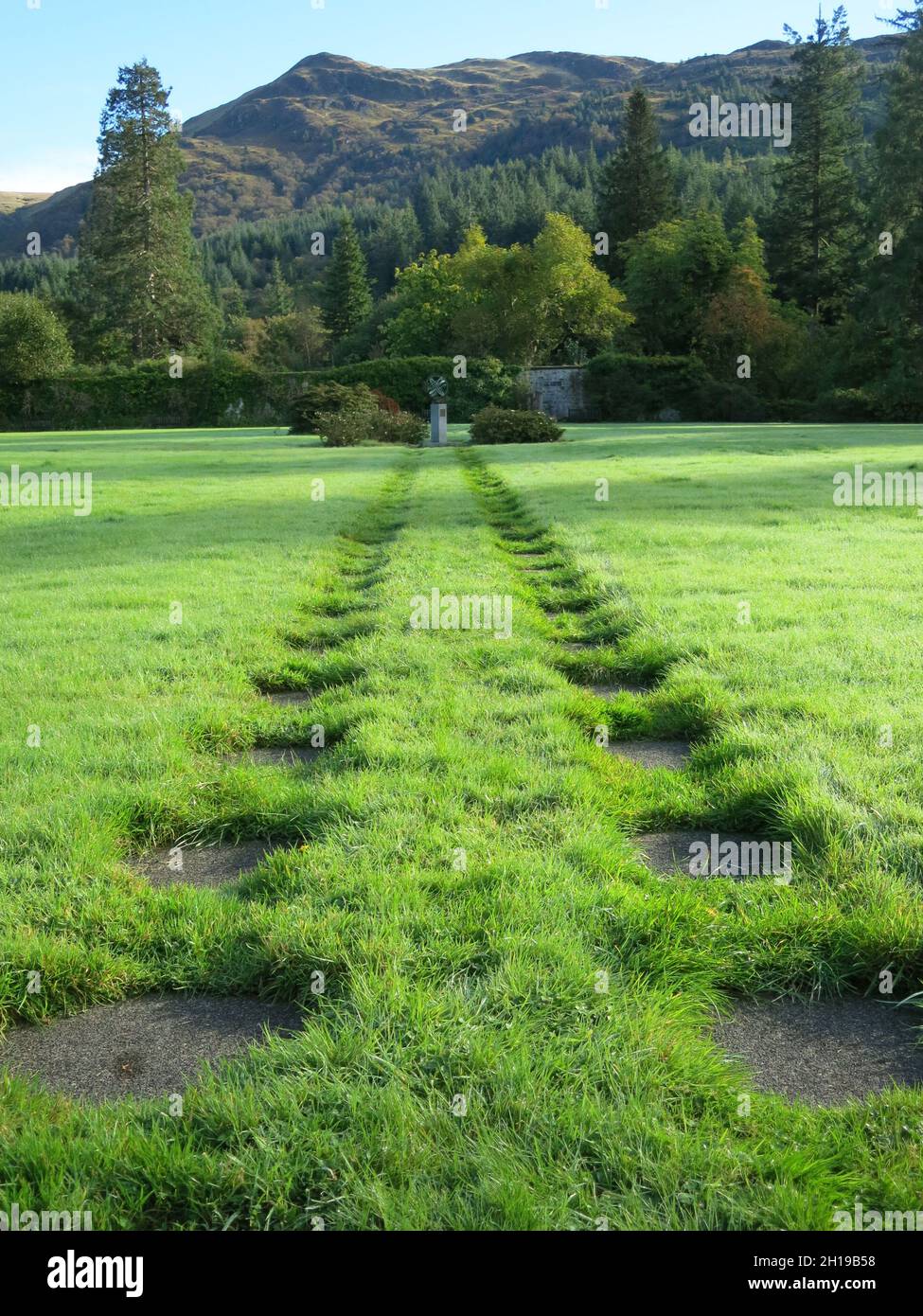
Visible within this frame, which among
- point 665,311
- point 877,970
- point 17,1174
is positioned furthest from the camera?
point 665,311

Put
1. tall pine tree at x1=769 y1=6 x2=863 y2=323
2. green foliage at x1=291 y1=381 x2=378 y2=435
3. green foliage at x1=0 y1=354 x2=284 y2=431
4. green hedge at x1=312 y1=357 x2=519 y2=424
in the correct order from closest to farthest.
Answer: green foliage at x1=291 y1=381 x2=378 y2=435 < green hedge at x1=312 y1=357 x2=519 y2=424 < green foliage at x1=0 y1=354 x2=284 y2=431 < tall pine tree at x1=769 y1=6 x2=863 y2=323

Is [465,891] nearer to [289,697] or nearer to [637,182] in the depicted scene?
[289,697]

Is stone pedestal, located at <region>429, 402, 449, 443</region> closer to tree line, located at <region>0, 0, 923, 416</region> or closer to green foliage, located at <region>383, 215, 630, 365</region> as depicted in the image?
tree line, located at <region>0, 0, 923, 416</region>

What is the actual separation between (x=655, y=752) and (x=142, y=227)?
2600 inches

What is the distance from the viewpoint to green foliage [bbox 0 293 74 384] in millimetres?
50875

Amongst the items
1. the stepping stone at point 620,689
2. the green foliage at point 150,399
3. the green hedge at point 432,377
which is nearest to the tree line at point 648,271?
the green foliage at point 150,399

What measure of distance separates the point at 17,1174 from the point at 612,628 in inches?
209

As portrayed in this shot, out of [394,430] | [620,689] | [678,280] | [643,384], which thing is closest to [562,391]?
[643,384]

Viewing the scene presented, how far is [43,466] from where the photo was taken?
22109 mm

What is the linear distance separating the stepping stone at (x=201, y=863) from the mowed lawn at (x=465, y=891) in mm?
85

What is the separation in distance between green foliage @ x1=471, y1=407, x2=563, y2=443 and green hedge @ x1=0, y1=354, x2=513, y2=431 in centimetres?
1971

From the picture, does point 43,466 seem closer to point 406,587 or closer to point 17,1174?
point 406,587

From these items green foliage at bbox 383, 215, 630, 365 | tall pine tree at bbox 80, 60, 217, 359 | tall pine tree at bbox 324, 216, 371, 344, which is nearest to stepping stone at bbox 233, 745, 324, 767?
green foliage at bbox 383, 215, 630, 365

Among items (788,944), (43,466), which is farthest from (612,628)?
(43,466)
